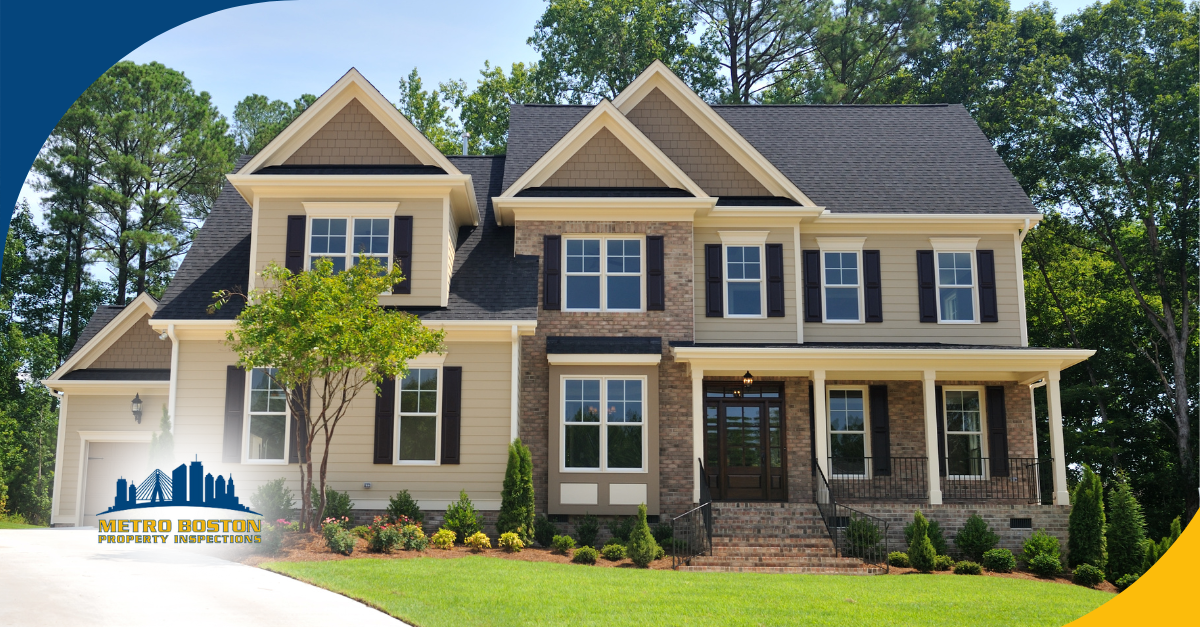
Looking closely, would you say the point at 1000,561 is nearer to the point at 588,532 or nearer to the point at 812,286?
the point at 812,286

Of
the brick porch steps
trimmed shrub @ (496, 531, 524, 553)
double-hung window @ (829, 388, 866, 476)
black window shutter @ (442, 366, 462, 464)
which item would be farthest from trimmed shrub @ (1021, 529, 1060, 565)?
black window shutter @ (442, 366, 462, 464)

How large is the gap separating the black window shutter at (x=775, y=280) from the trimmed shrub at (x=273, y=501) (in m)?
9.96

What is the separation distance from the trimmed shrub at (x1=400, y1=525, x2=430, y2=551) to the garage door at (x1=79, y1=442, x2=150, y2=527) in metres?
10.2

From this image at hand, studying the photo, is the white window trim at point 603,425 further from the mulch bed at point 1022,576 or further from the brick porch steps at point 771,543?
the mulch bed at point 1022,576

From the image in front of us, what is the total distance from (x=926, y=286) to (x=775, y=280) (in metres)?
3.36

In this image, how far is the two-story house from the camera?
17828 millimetres

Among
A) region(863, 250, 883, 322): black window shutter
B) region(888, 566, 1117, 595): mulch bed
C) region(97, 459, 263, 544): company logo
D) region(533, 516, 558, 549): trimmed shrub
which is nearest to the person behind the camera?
region(97, 459, 263, 544): company logo

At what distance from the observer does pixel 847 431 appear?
19844 millimetres

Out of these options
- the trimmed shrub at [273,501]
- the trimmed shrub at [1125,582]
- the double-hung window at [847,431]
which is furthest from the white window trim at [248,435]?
the trimmed shrub at [1125,582]

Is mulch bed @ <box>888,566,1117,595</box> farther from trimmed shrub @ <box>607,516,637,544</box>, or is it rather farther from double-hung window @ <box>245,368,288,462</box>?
double-hung window @ <box>245,368,288,462</box>

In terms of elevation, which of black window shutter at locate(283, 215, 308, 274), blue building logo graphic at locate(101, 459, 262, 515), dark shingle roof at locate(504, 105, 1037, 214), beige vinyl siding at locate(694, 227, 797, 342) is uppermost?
dark shingle roof at locate(504, 105, 1037, 214)

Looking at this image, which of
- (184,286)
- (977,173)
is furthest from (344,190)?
(977,173)

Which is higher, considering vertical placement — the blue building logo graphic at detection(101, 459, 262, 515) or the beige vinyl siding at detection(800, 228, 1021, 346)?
the beige vinyl siding at detection(800, 228, 1021, 346)

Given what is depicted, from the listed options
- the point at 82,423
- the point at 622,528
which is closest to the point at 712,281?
the point at 622,528
